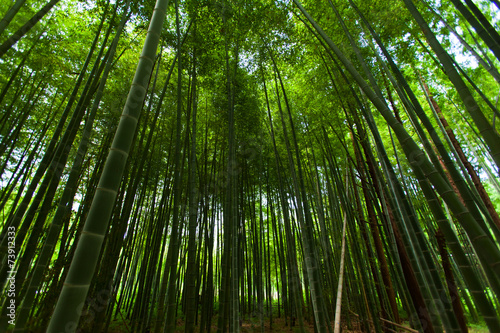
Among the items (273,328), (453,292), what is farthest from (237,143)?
(273,328)

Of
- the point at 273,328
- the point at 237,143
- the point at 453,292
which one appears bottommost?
the point at 273,328

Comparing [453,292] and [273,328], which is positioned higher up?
[453,292]

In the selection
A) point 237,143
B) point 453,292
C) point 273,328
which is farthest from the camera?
point 273,328

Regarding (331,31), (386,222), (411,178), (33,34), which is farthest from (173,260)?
(411,178)

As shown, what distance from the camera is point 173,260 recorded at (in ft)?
6.95

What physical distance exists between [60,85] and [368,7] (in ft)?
16.5

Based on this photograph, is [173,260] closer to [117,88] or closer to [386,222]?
[386,222]

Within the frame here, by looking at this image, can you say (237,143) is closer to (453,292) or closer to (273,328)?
(453,292)

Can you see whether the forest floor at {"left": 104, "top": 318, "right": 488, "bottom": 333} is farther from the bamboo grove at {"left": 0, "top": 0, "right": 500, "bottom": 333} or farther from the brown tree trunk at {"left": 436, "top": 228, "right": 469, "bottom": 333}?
the brown tree trunk at {"left": 436, "top": 228, "right": 469, "bottom": 333}

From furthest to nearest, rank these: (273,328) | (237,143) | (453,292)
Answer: (273,328) < (237,143) < (453,292)

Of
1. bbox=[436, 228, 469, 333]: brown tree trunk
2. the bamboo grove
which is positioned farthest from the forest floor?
bbox=[436, 228, 469, 333]: brown tree trunk

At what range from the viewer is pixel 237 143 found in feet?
15.9

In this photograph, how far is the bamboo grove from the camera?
1290 mm

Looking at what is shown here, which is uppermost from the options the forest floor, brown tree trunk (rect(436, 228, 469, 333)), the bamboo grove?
the bamboo grove
